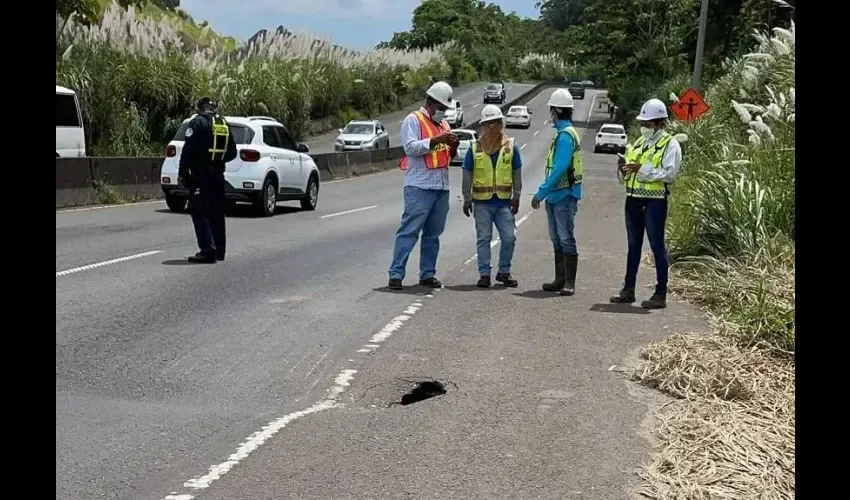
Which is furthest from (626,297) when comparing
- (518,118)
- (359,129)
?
(518,118)

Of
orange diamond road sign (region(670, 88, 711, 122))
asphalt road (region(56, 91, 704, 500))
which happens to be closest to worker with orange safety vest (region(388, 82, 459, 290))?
asphalt road (region(56, 91, 704, 500))

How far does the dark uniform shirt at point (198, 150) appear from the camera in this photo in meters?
12.1

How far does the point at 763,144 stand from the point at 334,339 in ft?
23.1

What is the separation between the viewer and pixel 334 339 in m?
7.97

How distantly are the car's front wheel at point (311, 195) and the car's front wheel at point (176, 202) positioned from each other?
259cm

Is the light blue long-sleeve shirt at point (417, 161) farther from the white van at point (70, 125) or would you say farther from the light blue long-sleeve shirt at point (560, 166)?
the white van at point (70, 125)

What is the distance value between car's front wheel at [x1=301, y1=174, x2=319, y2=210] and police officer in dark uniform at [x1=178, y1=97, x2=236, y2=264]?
8.60 m

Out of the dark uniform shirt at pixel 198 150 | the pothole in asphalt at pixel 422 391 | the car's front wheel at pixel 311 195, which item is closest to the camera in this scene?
the pothole in asphalt at pixel 422 391

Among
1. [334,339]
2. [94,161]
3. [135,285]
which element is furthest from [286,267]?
[94,161]

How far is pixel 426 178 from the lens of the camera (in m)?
10.3

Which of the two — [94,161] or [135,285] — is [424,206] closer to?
[135,285]

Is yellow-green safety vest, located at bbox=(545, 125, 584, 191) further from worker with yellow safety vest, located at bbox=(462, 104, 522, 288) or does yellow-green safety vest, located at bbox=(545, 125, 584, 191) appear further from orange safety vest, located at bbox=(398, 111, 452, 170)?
orange safety vest, located at bbox=(398, 111, 452, 170)

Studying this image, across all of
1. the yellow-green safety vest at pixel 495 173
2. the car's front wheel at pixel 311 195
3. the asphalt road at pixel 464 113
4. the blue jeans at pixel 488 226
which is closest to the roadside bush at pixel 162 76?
the asphalt road at pixel 464 113

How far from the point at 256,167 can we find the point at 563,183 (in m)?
9.47
